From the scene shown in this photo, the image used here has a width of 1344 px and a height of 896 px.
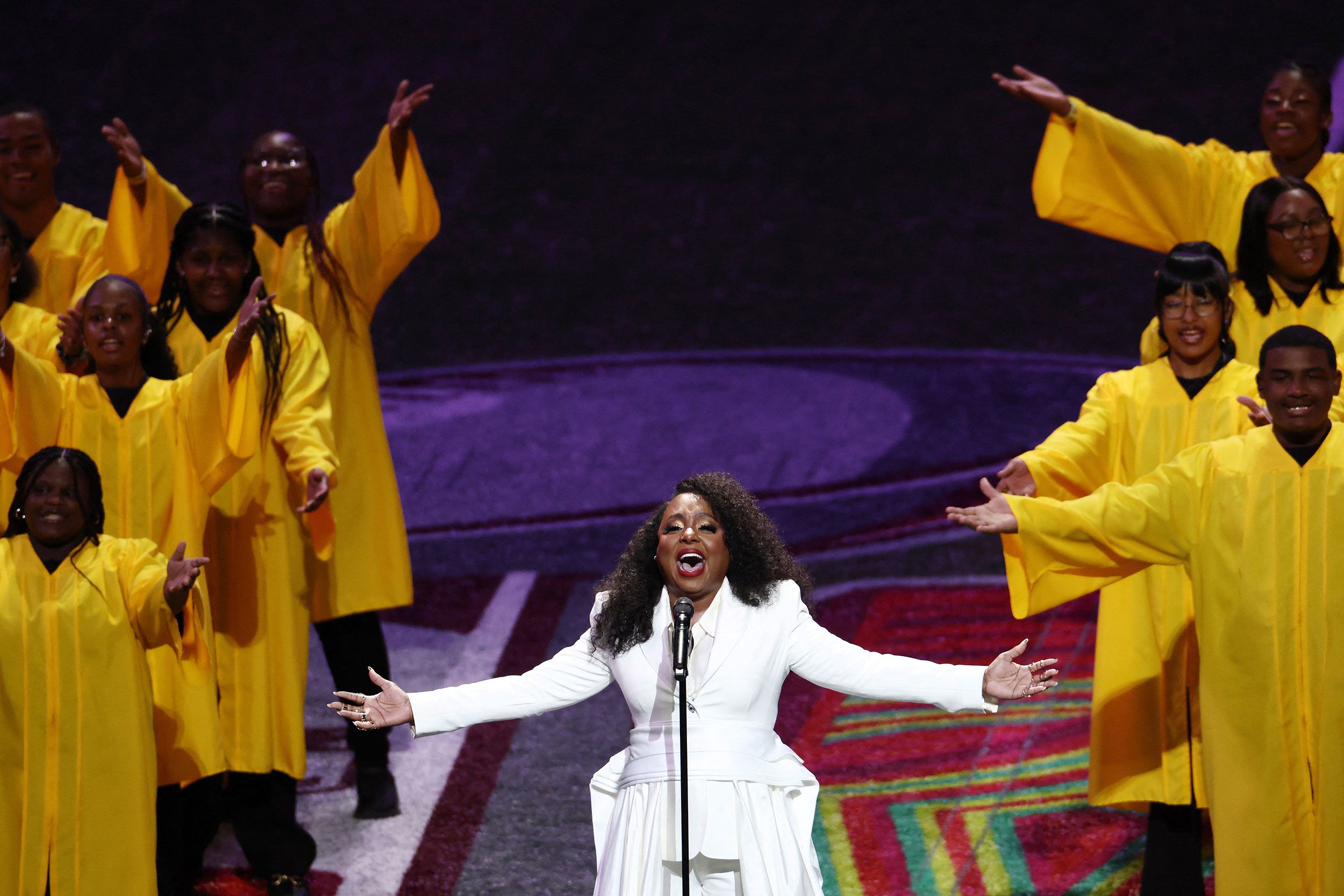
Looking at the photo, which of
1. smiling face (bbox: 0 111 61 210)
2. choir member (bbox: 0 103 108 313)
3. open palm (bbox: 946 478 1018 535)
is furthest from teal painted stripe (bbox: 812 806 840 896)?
smiling face (bbox: 0 111 61 210)

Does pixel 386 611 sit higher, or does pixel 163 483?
pixel 163 483

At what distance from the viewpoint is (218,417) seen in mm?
4652

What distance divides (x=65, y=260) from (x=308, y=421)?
4.51ft

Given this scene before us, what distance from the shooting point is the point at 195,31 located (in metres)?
9.09

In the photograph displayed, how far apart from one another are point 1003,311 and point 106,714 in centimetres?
586

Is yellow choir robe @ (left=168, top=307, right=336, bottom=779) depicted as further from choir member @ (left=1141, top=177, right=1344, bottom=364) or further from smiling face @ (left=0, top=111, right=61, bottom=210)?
choir member @ (left=1141, top=177, right=1344, bottom=364)

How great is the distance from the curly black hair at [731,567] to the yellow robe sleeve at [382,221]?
6.34ft

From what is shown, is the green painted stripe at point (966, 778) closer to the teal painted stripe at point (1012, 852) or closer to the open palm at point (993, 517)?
the teal painted stripe at point (1012, 852)

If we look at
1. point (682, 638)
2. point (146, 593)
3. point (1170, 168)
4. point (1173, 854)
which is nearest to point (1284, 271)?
point (1170, 168)

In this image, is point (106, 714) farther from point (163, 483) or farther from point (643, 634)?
point (643, 634)

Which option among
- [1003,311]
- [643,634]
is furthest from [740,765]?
A: [1003,311]

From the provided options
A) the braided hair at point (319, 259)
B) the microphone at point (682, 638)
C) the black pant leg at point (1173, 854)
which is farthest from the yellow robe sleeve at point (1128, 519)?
the braided hair at point (319, 259)

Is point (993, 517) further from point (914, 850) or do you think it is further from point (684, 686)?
point (914, 850)

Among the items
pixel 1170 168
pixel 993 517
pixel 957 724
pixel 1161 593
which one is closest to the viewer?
pixel 993 517
